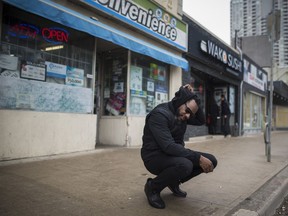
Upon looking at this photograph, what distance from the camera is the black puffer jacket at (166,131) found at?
10.5ft

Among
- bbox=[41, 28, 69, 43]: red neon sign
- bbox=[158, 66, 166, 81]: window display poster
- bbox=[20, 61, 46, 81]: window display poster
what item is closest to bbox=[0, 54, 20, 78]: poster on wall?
bbox=[20, 61, 46, 81]: window display poster

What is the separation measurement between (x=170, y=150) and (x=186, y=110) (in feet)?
1.86

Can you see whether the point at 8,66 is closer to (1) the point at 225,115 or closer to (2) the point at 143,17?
(2) the point at 143,17

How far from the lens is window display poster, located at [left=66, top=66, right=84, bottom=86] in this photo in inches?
268

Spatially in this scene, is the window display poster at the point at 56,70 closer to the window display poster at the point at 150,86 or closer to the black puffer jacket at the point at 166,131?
the window display poster at the point at 150,86

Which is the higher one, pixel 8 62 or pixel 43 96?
pixel 8 62

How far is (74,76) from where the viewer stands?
695 cm

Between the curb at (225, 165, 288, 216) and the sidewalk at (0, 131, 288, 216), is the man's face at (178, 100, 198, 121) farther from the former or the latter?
the curb at (225, 165, 288, 216)

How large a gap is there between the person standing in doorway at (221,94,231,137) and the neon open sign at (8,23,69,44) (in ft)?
31.4

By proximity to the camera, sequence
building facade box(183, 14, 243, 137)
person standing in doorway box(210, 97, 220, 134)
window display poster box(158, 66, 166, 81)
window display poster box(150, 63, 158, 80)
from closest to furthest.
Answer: window display poster box(150, 63, 158, 80) → window display poster box(158, 66, 166, 81) → building facade box(183, 14, 243, 137) → person standing in doorway box(210, 97, 220, 134)

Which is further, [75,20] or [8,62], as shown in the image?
[75,20]

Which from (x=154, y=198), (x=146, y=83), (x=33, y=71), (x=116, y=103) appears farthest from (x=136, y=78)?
(x=154, y=198)

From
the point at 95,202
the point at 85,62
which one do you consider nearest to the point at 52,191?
the point at 95,202

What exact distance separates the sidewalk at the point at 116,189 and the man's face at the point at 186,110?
1.04m
